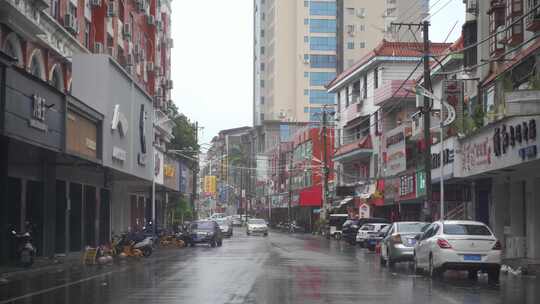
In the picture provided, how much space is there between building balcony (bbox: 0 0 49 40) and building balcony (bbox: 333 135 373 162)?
4132 cm

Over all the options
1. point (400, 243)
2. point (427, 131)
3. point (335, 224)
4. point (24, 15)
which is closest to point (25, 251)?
point (24, 15)

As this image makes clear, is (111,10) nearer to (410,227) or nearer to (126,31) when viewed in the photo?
(126,31)

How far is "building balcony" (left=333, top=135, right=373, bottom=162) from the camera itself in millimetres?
70250

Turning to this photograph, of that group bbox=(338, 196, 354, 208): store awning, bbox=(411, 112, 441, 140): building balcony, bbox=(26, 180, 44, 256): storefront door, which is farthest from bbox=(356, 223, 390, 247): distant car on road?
bbox=(338, 196, 354, 208): store awning

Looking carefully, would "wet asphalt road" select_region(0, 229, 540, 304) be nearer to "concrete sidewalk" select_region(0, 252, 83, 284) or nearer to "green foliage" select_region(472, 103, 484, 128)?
"concrete sidewalk" select_region(0, 252, 83, 284)

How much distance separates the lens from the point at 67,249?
36812mm

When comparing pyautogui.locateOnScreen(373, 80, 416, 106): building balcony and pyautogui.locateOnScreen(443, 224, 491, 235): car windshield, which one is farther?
pyautogui.locateOnScreen(373, 80, 416, 106): building balcony

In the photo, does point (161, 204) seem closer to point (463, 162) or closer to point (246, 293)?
point (463, 162)

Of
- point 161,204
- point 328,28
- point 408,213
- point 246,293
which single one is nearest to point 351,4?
point 328,28

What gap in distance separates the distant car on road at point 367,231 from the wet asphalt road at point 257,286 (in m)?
18.3

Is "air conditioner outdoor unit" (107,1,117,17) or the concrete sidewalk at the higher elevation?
"air conditioner outdoor unit" (107,1,117,17)

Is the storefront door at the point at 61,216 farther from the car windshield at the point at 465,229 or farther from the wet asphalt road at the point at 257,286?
the car windshield at the point at 465,229

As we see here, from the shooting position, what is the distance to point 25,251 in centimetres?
2816

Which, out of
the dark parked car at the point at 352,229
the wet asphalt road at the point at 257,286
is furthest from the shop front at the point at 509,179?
the dark parked car at the point at 352,229
